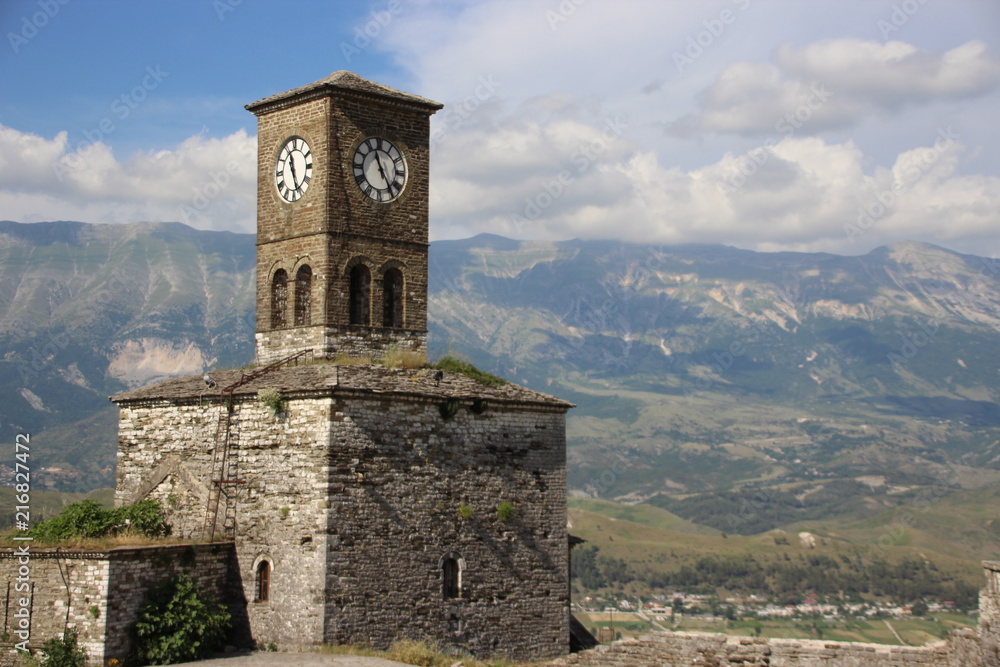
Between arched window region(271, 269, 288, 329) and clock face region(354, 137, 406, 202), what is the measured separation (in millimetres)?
3504

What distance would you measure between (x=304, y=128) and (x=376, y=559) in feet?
41.1

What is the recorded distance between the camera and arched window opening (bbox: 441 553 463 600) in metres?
29.5

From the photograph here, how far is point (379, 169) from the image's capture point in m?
33.2

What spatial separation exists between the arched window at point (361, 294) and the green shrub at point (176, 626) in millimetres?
8888

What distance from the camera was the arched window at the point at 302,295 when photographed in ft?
108

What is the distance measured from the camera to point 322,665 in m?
25.5

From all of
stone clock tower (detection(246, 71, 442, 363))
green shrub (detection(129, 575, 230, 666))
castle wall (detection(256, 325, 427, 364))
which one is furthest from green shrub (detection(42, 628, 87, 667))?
stone clock tower (detection(246, 71, 442, 363))

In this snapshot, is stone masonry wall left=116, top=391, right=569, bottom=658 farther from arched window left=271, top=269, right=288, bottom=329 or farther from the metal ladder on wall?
arched window left=271, top=269, right=288, bottom=329

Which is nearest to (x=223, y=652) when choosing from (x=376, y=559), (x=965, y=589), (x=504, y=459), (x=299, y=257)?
(x=376, y=559)

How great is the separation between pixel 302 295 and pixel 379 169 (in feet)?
13.9

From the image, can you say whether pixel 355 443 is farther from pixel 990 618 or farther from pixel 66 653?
pixel 990 618

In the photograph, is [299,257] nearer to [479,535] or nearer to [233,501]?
[233,501]

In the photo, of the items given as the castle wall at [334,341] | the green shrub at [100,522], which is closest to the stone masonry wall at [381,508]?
the green shrub at [100,522]

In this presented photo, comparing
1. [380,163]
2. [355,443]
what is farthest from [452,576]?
[380,163]
